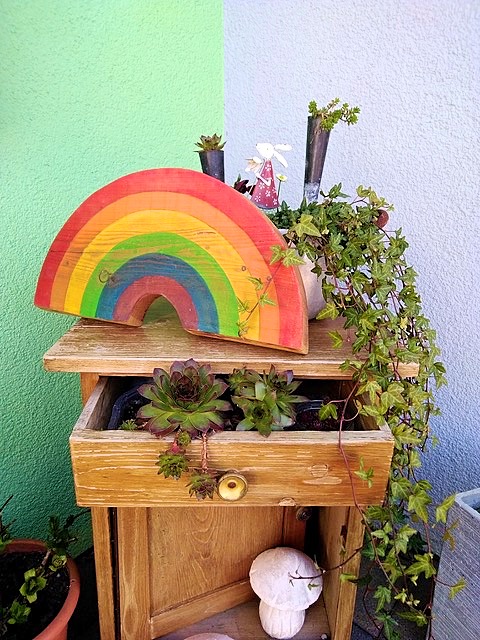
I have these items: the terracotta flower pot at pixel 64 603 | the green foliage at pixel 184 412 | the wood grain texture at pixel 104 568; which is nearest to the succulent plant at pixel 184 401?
the green foliage at pixel 184 412

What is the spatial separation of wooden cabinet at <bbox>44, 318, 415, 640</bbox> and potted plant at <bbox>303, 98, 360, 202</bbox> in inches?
9.4

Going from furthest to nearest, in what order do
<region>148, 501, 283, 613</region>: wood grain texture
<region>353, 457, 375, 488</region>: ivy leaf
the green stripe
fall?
<region>148, 501, 283, 613</region>: wood grain texture < the green stripe < <region>353, 457, 375, 488</region>: ivy leaf

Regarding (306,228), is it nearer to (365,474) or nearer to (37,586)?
(365,474)

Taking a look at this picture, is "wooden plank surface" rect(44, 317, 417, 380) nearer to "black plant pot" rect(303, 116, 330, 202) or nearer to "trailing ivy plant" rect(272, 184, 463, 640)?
"trailing ivy plant" rect(272, 184, 463, 640)

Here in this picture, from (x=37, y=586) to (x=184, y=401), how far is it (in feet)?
1.61

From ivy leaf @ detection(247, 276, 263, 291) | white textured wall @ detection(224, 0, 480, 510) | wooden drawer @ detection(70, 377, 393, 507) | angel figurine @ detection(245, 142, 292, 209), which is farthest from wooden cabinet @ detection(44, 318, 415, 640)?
white textured wall @ detection(224, 0, 480, 510)

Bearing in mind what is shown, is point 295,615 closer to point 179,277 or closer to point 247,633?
point 247,633

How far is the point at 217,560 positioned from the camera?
0.94 metres

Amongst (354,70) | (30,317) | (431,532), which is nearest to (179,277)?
(30,317)

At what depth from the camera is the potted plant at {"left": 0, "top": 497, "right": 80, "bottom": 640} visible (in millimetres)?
845

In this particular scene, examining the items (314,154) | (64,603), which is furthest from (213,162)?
(64,603)

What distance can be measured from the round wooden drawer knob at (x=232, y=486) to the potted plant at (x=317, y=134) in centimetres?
47

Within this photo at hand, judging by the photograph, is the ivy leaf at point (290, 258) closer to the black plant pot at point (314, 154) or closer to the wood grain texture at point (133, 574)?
the black plant pot at point (314, 154)

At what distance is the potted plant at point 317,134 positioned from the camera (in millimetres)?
783
